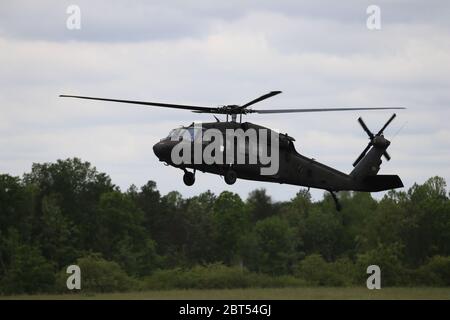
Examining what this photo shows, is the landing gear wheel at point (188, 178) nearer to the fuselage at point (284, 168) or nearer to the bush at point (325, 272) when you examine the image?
the fuselage at point (284, 168)

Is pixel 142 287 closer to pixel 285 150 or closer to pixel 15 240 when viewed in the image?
pixel 15 240

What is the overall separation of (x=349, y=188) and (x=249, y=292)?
70.7ft

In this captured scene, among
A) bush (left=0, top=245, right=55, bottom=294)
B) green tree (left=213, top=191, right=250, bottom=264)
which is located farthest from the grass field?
green tree (left=213, top=191, right=250, bottom=264)

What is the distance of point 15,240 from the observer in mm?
86375

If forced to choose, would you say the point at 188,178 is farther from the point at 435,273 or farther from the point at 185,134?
the point at 435,273

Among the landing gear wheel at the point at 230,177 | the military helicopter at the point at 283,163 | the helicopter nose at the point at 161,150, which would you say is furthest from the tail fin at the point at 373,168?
the helicopter nose at the point at 161,150

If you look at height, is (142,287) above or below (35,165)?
below

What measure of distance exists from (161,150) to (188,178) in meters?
1.48

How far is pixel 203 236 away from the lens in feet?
318

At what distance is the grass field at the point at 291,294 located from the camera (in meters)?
58.4

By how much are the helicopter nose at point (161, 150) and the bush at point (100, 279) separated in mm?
34030

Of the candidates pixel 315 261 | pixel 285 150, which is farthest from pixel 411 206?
pixel 285 150

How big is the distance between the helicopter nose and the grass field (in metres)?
21.3
